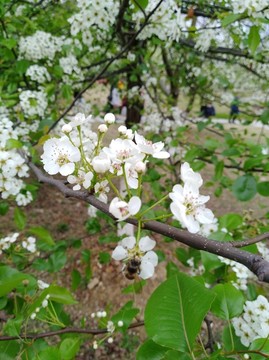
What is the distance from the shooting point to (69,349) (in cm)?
124

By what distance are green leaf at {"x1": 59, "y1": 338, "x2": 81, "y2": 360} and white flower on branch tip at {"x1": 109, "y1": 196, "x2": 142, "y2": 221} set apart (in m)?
0.72

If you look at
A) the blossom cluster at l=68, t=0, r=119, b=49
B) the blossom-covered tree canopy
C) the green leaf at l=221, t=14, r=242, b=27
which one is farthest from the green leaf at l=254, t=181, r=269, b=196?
the blossom cluster at l=68, t=0, r=119, b=49

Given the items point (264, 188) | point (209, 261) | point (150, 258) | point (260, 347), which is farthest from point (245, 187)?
point (150, 258)

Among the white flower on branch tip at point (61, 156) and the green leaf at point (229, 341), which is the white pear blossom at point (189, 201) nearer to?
the white flower on branch tip at point (61, 156)

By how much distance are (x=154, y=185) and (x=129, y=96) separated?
6.05ft

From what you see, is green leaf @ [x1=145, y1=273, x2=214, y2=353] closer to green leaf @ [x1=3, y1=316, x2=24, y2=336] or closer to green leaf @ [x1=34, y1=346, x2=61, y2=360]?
green leaf @ [x1=34, y1=346, x2=61, y2=360]

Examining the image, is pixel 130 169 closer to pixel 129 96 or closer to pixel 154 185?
pixel 154 185

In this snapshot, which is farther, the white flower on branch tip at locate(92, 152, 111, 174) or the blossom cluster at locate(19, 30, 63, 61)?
the blossom cluster at locate(19, 30, 63, 61)

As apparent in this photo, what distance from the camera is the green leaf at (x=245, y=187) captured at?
7.55 ft

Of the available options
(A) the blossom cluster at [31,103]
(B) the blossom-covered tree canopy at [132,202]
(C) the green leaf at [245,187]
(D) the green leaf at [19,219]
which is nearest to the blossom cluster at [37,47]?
(B) the blossom-covered tree canopy at [132,202]

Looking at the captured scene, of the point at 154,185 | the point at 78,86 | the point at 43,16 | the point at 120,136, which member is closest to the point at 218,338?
the point at 154,185

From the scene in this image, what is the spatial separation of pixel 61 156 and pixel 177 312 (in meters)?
0.49

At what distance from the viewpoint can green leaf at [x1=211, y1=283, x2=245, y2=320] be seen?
1.14m

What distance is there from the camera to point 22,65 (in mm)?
3035
